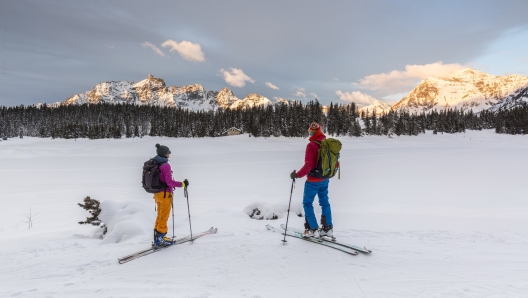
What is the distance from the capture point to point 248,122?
276 ft

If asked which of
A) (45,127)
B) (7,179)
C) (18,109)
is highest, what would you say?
(18,109)

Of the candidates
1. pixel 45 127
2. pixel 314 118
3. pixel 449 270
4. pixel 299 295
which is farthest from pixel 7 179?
pixel 45 127

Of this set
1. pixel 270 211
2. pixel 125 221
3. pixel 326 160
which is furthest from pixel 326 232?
pixel 125 221

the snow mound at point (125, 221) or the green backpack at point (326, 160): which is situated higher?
the green backpack at point (326, 160)

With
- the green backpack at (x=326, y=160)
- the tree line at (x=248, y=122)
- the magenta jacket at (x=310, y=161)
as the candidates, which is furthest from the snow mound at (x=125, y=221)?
the tree line at (x=248, y=122)

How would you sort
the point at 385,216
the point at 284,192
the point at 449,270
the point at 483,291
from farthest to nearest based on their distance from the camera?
1. the point at 284,192
2. the point at 385,216
3. the point at 449,270
4. the point at 483,291

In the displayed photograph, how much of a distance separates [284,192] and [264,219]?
6.07 meters

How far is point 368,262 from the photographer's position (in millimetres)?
4293

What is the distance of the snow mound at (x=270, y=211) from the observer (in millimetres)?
7598

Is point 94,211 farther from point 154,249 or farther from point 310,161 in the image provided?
point 310,161

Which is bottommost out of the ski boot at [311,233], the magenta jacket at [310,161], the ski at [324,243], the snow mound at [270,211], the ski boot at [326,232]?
the snow mound at [270,211]

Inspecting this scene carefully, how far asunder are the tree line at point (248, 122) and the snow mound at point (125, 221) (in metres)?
57.8

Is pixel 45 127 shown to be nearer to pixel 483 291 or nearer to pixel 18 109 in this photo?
pixel 18 109

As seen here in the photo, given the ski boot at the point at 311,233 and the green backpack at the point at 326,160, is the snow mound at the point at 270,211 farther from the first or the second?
the green backpack at the point at 326,160
